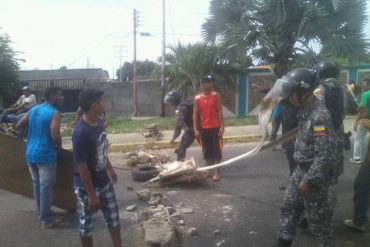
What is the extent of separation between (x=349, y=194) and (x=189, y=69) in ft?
33.2

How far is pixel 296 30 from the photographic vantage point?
32.8 ft

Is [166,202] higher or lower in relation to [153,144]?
lower

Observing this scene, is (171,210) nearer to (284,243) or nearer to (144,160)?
(284,243)

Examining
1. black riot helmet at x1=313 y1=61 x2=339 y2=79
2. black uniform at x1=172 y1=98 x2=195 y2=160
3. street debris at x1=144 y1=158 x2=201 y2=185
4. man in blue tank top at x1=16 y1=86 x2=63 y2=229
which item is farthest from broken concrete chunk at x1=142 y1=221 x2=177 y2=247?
black uniform at x1=172 y1=98 x2=195 y2=160

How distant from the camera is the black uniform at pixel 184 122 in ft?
21.2

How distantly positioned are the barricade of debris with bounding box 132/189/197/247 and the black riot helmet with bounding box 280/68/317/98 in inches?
65.0

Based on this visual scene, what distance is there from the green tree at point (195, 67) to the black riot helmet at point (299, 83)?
10735mm

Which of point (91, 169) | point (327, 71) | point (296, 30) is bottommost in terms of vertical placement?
point (91, 169)

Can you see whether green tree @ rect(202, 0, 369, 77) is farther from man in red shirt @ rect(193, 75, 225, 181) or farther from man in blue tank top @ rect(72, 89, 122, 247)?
man in blue tank top @ rect(72, 89, 122, 247)

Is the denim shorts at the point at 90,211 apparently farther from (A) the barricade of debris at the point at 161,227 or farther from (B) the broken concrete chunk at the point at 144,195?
(B) the broken concrete chunk at the point at 144,195

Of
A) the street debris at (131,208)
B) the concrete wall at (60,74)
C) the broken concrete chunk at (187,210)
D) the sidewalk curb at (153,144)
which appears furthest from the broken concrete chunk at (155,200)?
the concrete wall at (60,74)

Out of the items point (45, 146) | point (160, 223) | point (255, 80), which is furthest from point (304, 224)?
point (255, 80)

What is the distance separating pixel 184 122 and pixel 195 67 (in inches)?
324

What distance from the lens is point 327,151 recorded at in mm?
2957
